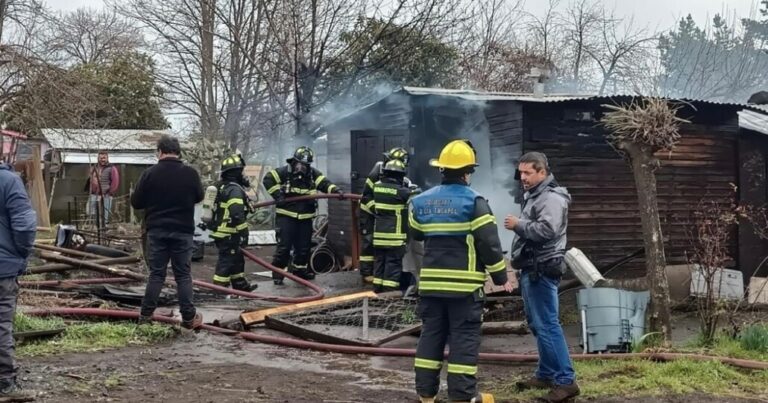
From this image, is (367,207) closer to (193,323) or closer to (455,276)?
(193,323)

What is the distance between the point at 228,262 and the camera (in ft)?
32.4

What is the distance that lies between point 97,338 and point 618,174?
712 cm

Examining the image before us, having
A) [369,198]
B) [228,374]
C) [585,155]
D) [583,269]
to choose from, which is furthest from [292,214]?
[228,374]

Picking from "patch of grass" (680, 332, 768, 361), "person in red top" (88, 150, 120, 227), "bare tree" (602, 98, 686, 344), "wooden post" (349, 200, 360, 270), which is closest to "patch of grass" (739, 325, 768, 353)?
"patch of grass" (680, 332, 768, 361)

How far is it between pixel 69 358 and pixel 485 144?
6562mm

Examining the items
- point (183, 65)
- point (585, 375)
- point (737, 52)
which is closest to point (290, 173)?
point (585, 375)

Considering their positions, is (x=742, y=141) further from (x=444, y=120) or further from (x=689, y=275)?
(x=444, y=120)

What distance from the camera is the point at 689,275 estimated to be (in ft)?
31.9

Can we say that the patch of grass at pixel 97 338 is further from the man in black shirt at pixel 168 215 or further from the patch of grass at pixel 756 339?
the patch of grass at pixel 756 339

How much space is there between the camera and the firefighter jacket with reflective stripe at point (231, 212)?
9.69m

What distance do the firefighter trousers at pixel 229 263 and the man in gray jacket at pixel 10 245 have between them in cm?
468

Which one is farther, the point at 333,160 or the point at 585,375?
the point at 333,160

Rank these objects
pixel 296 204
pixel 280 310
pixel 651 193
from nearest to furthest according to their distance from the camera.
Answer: pixel 651 193
pixel 280 310
pixel 296 204

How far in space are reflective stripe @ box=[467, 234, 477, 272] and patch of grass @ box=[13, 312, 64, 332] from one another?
162 inches
